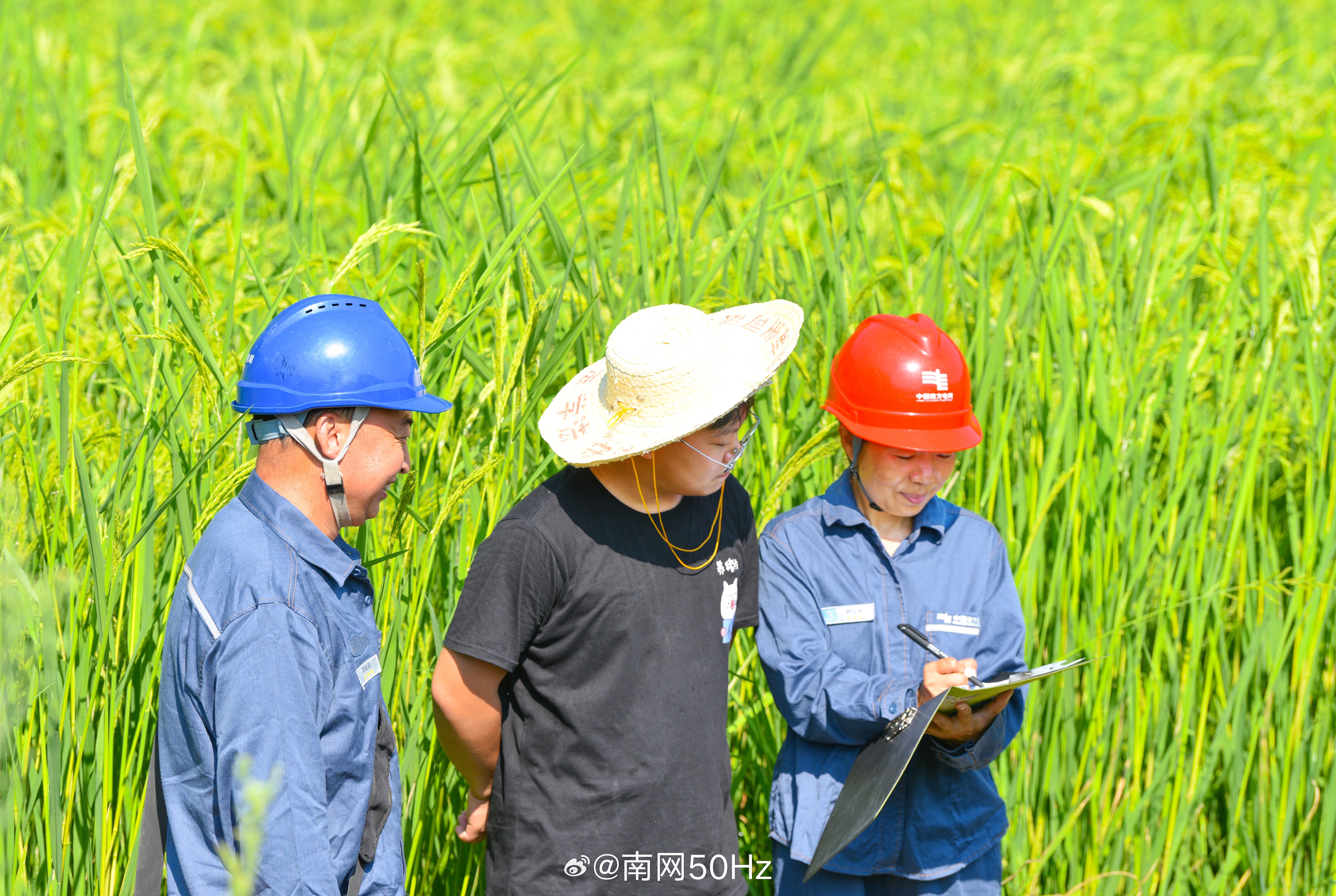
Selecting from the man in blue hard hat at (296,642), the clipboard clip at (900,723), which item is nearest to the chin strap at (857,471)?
the clipboard clip at (900,723)

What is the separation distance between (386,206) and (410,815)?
1.74m

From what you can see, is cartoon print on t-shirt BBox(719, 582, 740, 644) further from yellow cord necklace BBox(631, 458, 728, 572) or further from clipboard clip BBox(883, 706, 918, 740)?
clipboard clip BBox(883, 706, 918, 740)

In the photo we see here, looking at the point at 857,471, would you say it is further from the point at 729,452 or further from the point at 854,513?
the point at 729,452

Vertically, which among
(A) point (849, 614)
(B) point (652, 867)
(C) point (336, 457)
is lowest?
(B) point (652, 867)

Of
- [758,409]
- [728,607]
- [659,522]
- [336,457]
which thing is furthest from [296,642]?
[758,409]

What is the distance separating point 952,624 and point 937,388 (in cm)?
45

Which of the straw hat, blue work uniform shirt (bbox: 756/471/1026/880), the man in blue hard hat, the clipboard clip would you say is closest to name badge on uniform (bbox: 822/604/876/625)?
blue work uniform shirt (bbox: 756/471/1026/880)

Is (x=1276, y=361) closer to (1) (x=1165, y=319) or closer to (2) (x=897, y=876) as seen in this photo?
(1) (x=1165, y=319)

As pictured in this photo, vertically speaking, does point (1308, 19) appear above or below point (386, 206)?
above

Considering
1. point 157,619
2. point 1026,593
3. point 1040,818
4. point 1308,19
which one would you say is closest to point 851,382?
point 1026,593

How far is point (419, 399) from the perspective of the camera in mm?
1866

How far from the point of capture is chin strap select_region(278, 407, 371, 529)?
1.78 m

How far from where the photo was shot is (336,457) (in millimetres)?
1798

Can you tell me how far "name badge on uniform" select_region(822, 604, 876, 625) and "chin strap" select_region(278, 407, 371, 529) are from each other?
36.4 inches
